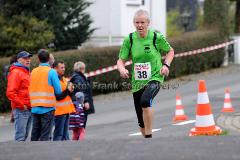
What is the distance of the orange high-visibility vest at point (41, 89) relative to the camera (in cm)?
1016

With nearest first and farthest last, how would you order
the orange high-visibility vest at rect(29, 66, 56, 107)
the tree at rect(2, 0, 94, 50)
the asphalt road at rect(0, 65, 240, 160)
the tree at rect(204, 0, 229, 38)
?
the asphalt road at rect(0, 65, 240, 160) → the orange high-visibility vest at rect(29, 66, 56, 107) → the tree at rect(2, 0, 94, 50) → the tree at rect(204, 0, 229, 38)

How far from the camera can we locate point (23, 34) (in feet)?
77.6

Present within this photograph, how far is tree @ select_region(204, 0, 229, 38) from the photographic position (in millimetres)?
30859

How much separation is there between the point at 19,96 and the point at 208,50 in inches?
757

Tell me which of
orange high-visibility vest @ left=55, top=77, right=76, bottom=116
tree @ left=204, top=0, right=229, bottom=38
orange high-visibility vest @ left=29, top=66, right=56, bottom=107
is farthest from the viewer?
tree @ left=204, top=0, right=229, bottom=38

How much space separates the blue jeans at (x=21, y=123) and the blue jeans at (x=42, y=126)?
69 centimetres

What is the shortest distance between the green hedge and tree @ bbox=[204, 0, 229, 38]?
2.04 feet

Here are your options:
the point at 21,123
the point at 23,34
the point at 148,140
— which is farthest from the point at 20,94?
the point at 23,34

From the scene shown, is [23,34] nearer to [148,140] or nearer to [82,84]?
[82,84]

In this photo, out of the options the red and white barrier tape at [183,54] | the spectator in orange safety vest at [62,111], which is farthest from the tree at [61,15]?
the spectator in orange safety vest at [62,111]

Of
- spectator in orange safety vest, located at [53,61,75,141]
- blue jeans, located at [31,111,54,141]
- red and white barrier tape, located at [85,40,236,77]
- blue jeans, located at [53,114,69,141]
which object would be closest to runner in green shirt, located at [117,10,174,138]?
blue jeans, located at [31,111,54,141]

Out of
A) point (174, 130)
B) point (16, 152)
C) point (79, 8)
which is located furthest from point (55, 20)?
point (16, 152)

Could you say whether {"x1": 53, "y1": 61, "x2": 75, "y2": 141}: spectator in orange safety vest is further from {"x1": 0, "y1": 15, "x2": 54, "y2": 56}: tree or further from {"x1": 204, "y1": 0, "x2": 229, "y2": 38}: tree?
{"x1": 204, "y1": 0, "x2": 229, "y2": 38}: tree

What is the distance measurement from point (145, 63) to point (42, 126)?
1980mm
